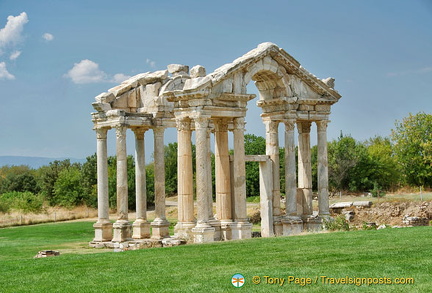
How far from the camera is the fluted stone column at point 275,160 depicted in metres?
28.7

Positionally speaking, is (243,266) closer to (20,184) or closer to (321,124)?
(321,124)

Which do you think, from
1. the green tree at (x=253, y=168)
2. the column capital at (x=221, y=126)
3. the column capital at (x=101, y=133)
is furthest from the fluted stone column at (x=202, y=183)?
the green tree at (x=253, y=168)

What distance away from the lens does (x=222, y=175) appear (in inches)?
1072

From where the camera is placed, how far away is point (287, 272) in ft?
52.8

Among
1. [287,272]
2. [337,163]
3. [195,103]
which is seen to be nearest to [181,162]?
[195,103]

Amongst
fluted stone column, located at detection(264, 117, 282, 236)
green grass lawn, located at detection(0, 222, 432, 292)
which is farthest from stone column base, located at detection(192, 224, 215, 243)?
fluted stone column, located at detection(264, 117, 282, 236)

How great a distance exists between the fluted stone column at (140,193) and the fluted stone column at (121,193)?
582 millimetres

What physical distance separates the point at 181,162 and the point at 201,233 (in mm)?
2914

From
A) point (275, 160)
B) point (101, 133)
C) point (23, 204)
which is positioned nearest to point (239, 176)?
point (275, 160)

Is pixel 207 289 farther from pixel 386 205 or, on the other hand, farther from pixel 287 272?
pixel 386 205

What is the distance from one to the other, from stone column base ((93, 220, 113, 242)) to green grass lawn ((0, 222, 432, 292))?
329 inches

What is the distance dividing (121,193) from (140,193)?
1181 mm

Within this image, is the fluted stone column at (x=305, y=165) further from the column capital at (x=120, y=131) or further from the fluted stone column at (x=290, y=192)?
the column capital at (x=120, y=131)

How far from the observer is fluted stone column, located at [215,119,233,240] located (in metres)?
27.2
